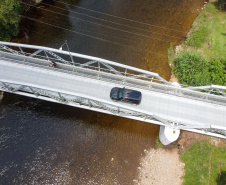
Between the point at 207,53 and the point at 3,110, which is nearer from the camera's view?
the point at 3,110

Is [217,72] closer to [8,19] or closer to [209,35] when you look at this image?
[209,35]

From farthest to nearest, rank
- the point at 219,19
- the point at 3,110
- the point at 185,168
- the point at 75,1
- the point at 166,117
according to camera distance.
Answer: the point at 75,1 < the point at 219,19 < the point at 3,110 < the point at 185,168 < the point at 166,117

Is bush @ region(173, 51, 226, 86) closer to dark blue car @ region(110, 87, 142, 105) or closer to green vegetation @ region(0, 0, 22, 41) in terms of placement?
dark blue car @ region(110, 87, 142, 105)

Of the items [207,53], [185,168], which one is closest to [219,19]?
[207,53]

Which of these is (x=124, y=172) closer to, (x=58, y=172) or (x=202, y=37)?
(x=58, y=172)

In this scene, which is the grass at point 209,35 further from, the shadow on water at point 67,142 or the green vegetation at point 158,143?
the green vegetation at point 158,143
